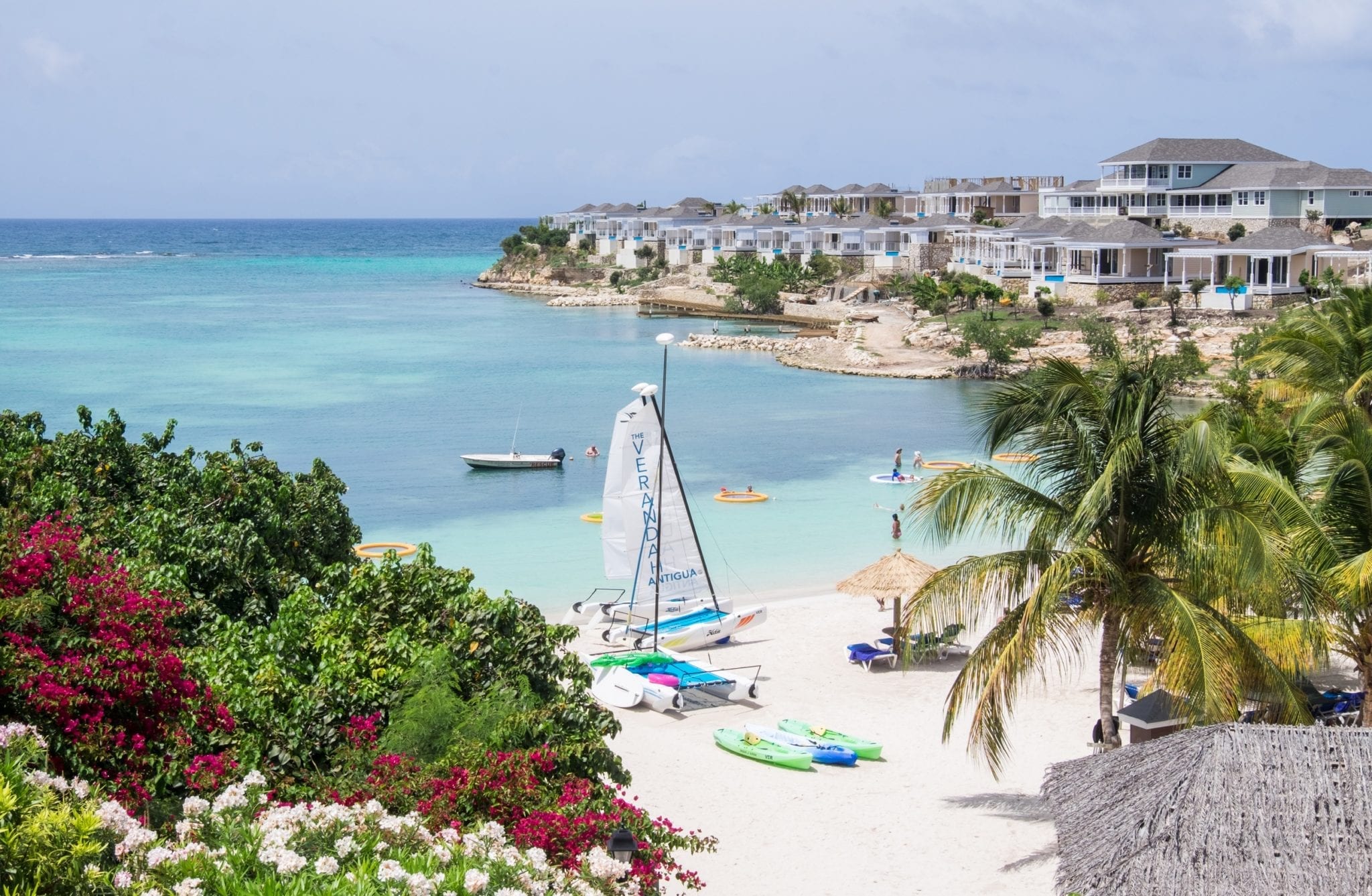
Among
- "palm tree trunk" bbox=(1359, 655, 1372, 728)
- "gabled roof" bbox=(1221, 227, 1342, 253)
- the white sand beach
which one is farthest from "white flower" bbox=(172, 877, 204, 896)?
"gabled roof" bbox=(1221, 227, 1342, 253)

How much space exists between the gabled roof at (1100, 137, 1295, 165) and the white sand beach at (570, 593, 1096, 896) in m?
62.5

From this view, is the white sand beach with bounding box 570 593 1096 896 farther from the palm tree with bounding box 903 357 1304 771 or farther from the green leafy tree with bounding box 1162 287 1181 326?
the green leafy tree with bounding box 1162 287 1181 326

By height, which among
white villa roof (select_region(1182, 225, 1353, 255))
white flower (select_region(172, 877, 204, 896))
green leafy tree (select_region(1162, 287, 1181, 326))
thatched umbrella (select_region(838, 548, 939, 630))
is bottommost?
thatched umbrella (select_region(838, 548, 939, 630))

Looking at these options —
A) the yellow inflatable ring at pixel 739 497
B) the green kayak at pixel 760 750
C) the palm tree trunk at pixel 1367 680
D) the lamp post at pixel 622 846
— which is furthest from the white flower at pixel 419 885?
the yellow inflatable ring at pixel 739 497

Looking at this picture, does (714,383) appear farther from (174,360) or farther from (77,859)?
(77,859)

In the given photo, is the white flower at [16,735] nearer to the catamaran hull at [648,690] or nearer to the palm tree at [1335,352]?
the catamaran hull at [648,690]

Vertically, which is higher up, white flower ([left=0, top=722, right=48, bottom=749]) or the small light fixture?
white flower ([left=0, top=722, right=48, bottom=749])

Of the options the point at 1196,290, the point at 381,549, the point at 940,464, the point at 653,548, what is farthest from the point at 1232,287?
the point at 653,548

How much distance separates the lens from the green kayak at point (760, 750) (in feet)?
53.0

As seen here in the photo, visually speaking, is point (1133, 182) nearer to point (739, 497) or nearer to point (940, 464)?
point (940, 464)

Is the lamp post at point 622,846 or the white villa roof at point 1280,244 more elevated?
the white villa roof at point 1280,244

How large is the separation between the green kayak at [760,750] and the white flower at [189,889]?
10.7 m

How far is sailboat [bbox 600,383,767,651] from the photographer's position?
68.4ft

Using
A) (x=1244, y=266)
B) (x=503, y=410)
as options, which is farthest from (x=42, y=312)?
(x=1244, y=266)
